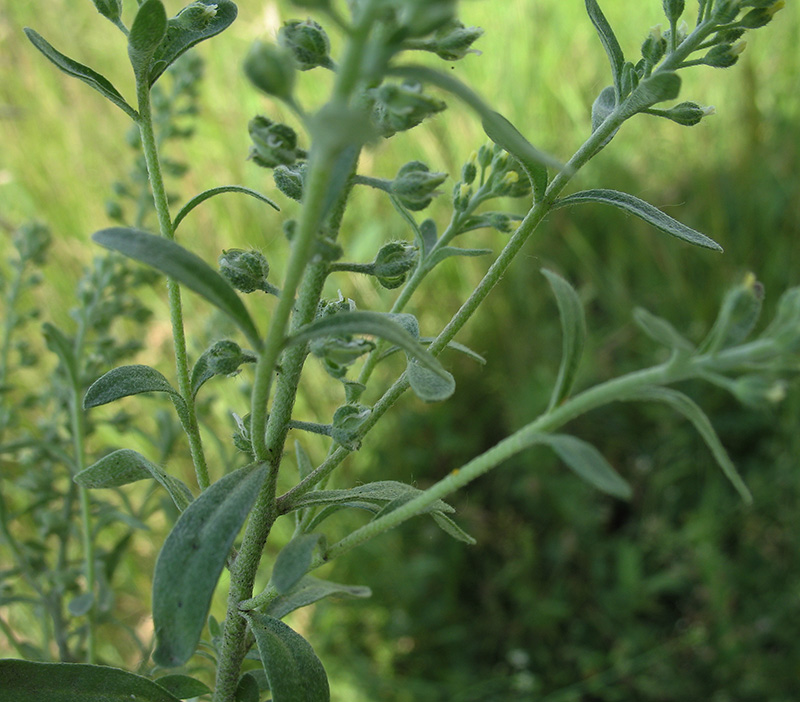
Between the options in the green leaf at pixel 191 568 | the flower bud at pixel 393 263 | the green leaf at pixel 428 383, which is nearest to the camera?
the green leaf at pixel 191 568

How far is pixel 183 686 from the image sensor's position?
3.59 ft

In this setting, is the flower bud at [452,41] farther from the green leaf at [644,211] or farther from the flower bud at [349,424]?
the flower bud at [349,424]

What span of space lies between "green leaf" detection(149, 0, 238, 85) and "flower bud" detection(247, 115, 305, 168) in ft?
1.16

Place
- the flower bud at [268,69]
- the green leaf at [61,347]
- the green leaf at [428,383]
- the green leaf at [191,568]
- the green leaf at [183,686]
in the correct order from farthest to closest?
the green leaf at [61,347] < the green leaf at [183,686] < the green leaf at [428,383] < the green leaf at [191,568] < the flower bud at [268,69]

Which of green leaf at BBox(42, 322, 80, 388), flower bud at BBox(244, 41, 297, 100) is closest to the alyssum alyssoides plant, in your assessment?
flower bud at BBox(244, 41, 297, 100)

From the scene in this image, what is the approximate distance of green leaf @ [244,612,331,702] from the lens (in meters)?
0.89

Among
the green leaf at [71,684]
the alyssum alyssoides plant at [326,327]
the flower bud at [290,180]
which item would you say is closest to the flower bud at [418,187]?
the alyssum alyssoides plant at [326,327]

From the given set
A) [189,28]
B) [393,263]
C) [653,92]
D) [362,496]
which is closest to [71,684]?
[362,496]

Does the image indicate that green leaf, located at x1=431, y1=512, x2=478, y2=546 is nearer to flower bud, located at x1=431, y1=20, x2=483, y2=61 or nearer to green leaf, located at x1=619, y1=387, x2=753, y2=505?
green leaf, located at x1=619, y1=387, x2=753, y2=505

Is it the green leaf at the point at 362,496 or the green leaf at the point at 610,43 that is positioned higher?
the green leaf at the point at 610,43

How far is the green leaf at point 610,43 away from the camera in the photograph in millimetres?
1052

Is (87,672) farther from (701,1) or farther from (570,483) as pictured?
(570,483)

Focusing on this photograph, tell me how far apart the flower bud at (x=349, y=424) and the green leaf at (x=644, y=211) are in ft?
1.31

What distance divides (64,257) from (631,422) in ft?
10.7
